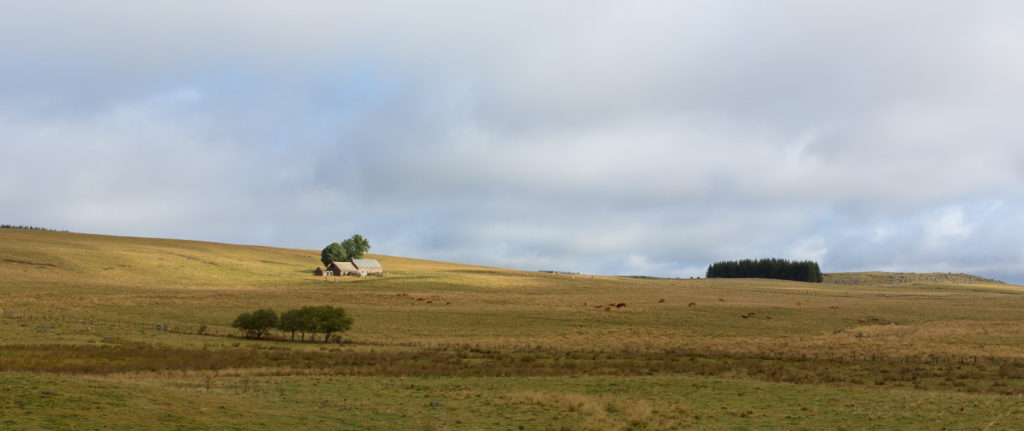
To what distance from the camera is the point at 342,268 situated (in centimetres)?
12938

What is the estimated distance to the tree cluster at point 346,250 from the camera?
14075cm

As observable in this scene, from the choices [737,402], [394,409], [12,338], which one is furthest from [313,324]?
[737,402]

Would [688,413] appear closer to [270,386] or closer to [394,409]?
[394,409]

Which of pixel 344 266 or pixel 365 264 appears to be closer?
pixel 344 266

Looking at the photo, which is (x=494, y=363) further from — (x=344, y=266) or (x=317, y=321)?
(x=344, y=266)

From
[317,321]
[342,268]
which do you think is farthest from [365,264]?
[317,321]

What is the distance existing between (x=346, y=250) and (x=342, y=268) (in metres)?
22.0

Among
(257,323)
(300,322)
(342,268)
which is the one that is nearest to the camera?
(257,323)

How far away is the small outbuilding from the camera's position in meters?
128

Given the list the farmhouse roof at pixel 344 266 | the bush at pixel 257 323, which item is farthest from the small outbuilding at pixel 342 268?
the bush at pixel 257 323

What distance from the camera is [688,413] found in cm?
2230

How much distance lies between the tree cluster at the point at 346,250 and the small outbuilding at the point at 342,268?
7.75 meters

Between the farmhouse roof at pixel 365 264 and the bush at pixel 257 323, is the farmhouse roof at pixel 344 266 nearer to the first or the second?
the farmhouse roof at pixel 365 264

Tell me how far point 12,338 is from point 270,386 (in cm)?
2658
